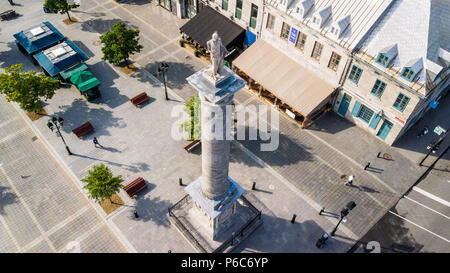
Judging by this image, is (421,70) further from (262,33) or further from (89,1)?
(89,1)

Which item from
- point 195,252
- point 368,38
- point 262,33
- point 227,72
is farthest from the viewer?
point 262,33

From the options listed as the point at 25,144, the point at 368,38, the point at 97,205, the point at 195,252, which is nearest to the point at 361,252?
the point at 195,252

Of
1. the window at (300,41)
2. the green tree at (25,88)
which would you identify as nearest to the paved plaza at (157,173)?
the green tree at (25,88)

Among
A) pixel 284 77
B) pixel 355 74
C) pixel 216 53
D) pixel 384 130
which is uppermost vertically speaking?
pixel 216 53

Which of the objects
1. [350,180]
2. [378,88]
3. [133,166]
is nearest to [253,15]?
[378,88]

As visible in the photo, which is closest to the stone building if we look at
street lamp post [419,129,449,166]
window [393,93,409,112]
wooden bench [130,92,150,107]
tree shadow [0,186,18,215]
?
window [393,93,409,112]

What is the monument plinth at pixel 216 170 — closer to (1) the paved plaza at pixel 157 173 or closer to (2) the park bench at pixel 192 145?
(1) the paved plaza at pixel 157 173

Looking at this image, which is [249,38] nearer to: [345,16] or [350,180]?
[345,16]

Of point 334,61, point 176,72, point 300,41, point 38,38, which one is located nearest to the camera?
point 334,61
